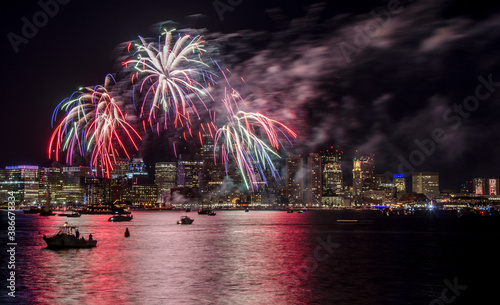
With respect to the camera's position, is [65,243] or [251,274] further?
[65,243]

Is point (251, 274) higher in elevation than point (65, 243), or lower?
lower

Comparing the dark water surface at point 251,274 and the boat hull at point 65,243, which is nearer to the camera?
the dark water surface at point 251,274

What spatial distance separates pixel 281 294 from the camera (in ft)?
99.2

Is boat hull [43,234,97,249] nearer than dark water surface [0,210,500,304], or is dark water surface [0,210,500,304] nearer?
dark water surface [0,210,500,304]

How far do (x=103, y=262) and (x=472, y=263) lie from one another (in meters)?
32.3

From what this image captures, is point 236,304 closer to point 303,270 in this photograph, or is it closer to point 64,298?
point 64,298

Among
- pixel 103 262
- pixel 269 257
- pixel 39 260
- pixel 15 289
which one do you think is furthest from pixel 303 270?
pixel 39 260

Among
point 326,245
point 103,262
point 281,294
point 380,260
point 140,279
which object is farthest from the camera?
point 326,245

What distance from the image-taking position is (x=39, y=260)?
4600 cm

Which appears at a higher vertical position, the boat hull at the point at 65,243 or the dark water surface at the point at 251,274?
the boat hull at the point at 65,243

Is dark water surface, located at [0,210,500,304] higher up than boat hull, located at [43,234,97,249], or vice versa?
boat hull, located at [43,234,97,249]

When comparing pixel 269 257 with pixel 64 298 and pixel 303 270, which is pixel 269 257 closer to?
pixel 303 270

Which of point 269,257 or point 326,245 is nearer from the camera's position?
point 269,257

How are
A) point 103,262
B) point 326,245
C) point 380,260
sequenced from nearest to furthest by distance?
point 103,262
point 380,260
point 326,245
